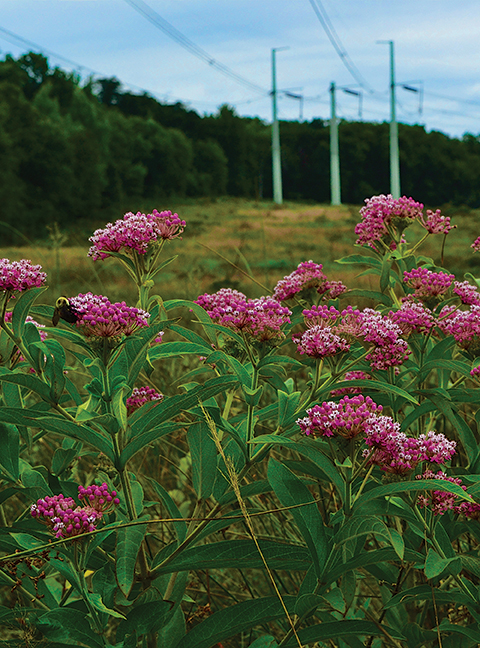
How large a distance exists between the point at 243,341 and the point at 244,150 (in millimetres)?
51594

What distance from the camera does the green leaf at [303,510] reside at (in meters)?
1.07

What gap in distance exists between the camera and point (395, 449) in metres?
1.09

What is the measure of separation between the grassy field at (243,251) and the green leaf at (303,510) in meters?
2.36

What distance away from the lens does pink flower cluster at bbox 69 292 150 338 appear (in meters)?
1.11

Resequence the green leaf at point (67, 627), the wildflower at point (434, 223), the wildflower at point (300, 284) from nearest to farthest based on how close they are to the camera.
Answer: the green leaf at point (67, 627) → the wildflower at point (300, 284) → the wildflower at point (434, 223)

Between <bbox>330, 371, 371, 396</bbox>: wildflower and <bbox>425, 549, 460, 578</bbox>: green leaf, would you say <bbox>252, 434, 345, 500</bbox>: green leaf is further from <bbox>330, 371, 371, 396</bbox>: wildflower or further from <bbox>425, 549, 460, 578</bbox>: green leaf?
<bbox>330, 371, 371, 396</bbox>: wildflower

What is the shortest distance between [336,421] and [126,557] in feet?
1.37

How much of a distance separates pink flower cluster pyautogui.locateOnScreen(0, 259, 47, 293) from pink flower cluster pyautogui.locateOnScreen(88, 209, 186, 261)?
166 millimetres

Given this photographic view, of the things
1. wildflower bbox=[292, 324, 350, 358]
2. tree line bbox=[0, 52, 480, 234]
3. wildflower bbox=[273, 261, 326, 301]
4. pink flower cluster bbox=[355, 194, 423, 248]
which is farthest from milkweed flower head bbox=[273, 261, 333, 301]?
tree line bbox=[0, 52, 480, 234]

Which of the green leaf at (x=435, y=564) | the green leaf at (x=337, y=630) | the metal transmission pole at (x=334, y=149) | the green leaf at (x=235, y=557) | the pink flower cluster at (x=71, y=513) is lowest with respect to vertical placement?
the green leaf at (x=337, y=630)

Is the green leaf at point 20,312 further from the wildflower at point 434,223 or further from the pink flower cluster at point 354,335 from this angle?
the wildflower at point 434,223

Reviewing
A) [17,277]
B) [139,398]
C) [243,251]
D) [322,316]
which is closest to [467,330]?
[322,316]

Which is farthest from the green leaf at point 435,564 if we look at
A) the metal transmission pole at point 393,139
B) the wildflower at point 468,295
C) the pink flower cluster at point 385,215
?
the metal transmission pole at point 393,139

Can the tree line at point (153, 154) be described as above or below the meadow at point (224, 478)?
above
